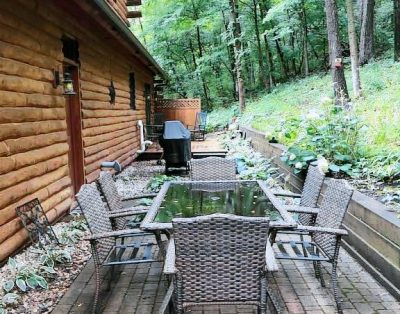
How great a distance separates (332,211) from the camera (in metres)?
3.07

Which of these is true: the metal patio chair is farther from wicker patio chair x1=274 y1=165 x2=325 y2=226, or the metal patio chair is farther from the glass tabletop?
wicker patio chair x1=274 y1=165 x2=325 y2=226

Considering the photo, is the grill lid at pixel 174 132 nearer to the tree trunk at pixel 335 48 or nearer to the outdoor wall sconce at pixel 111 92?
the outdoor wall sconce at pixel 111 92

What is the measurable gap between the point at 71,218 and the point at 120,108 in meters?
4.88

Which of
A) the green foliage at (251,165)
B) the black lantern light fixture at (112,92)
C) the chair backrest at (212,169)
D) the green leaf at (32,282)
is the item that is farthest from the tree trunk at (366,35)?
the green leaf at (32,282)

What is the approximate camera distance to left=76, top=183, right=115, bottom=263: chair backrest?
9.46ft

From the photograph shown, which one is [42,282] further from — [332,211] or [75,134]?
[75,134]

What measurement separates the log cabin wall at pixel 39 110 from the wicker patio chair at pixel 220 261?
91.1 inches

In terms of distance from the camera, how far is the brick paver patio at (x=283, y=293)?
292 centimetres

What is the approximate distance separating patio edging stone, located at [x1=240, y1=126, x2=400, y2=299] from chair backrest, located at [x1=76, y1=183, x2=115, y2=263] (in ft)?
6.89

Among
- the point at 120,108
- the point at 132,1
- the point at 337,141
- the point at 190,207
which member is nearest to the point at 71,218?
the point at 190,207

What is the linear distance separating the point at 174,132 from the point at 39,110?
394 cm

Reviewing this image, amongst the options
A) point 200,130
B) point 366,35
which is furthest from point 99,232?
point 366,35

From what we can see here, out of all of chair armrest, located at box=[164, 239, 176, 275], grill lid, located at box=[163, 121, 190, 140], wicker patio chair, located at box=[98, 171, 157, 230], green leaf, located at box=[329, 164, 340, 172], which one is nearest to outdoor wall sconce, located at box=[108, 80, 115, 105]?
grill lid, located at box=[163, 121, 190, 140]

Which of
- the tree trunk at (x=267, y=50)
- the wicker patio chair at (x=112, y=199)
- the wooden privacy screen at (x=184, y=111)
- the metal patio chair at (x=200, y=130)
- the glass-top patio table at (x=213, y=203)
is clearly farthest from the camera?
the tree trunk at (x=267, y=50)
